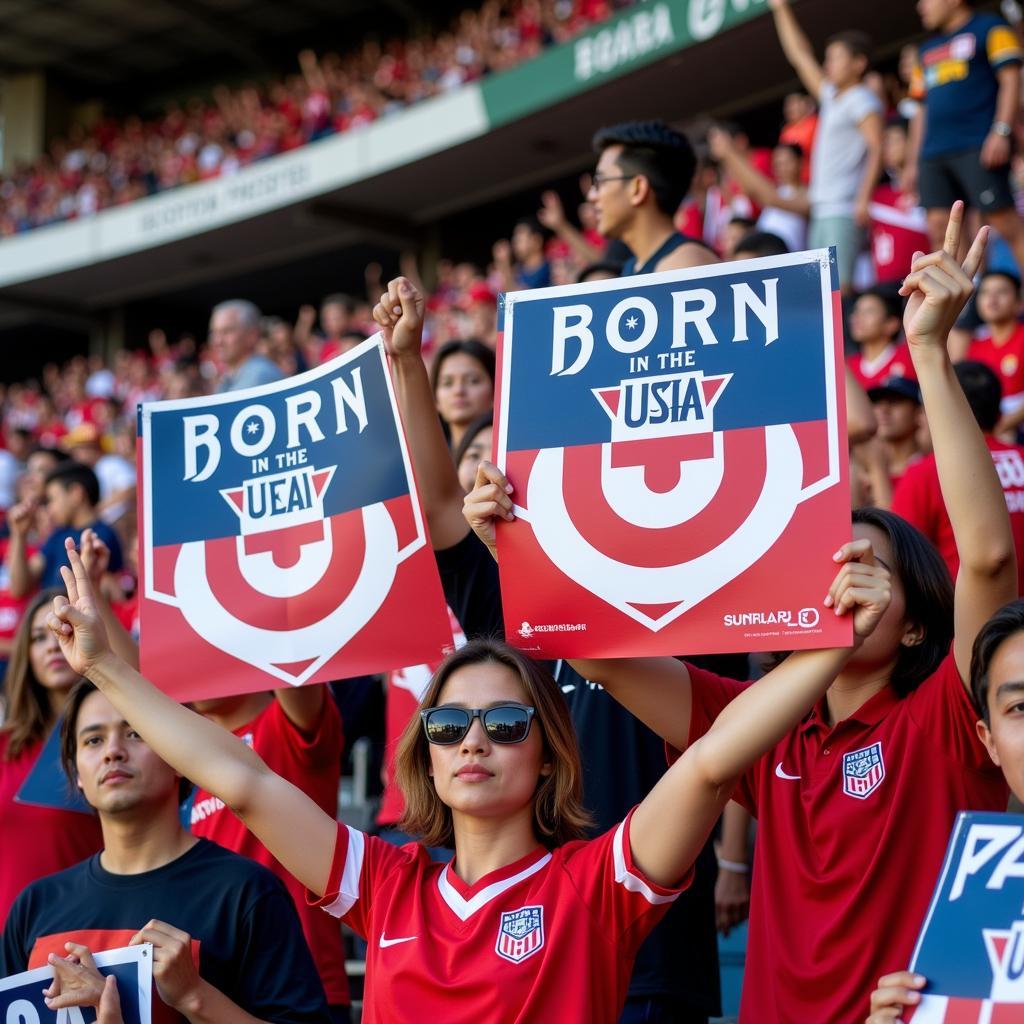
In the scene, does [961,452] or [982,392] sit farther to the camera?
[982,392]

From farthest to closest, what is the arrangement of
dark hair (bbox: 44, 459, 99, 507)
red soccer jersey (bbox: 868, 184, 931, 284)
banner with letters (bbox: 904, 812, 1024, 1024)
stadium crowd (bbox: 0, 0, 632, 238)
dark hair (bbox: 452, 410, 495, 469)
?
stadium crowd (bbox: 0, 0, 632, 238) → red soccer jersey (bbox: 868, 184, 931, 284) → dark hair (bbox: 44, 459, 99, 507) → dark hair (bbox: 452, 410, 495, 469) → banner with letters (bbox: 904, 812, 1024, 1024)

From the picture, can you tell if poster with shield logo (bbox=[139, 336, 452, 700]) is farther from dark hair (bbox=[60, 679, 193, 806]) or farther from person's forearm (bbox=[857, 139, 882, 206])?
person's forearm (bbox=[857, 139, 882, 206])

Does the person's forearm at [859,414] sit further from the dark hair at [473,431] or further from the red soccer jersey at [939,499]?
the dark hair at [473,431]

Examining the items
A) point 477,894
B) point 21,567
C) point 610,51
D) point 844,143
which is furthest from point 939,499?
point 610,51

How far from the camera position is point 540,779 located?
240cm

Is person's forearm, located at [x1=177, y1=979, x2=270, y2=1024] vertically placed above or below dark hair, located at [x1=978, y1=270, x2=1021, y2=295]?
below

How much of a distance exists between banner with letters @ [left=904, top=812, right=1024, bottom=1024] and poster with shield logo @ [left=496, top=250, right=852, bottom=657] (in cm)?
41

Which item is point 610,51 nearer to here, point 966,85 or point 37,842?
point 966,85

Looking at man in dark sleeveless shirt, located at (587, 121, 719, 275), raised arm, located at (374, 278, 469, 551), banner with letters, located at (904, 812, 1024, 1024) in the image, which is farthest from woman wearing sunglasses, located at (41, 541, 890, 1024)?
man in dark sleeveless shirt, located at (587, 121, 719, 275)

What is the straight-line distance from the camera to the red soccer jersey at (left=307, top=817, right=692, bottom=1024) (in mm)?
2100

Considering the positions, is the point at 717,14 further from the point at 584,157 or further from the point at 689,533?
the point at 689,533

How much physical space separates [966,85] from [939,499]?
3669 millimetres

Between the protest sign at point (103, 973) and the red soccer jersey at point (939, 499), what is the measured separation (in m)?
2.37

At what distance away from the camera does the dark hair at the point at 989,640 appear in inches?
82.4
